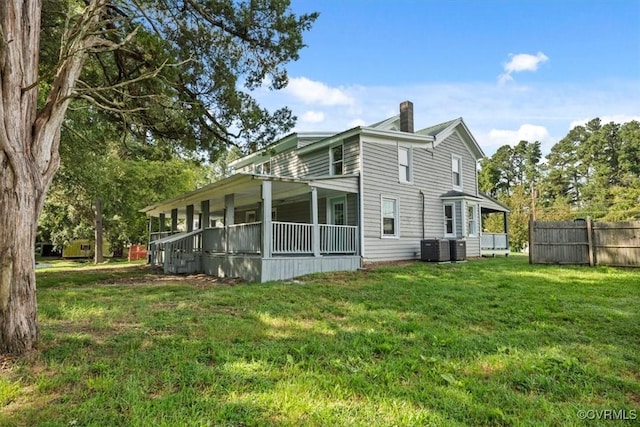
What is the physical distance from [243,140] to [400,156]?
7.08 m

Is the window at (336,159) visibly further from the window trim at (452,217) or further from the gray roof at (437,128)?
the window trim at (452,217)

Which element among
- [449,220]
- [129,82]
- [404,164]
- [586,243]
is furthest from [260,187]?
[586,243]

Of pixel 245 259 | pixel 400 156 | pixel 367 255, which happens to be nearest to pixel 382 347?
pixel 245 259

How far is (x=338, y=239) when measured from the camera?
11.2 meters

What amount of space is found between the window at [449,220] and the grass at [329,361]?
8.86 metres

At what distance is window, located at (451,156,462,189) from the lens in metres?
16.5

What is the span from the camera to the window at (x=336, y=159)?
13.5 m

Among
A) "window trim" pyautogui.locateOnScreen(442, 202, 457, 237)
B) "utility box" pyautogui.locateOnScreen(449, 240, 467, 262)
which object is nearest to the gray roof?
"window trim" pyautogui.locateOnScreen(442, 202, 457, 237)

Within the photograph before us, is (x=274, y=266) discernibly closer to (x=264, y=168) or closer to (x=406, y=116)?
(x=406, y=116)

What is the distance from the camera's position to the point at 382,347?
13.0 ft

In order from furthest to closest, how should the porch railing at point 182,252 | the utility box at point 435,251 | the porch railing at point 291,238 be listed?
the utility box at point 435,251 < the porch railing at point 182,252 < the porch railing at point 291,238

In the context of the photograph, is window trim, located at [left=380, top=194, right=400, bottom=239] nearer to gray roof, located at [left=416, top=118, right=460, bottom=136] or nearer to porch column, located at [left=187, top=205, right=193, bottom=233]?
gray roof, located at [left=416, top=118, right=460, bottom=136]

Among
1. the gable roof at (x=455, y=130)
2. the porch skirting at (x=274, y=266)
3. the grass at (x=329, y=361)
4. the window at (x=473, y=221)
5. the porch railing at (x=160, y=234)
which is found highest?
the gable roof at (x=455, y=130)

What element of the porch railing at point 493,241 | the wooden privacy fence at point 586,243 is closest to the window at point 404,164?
the wooden privacy fence at point 586,243
